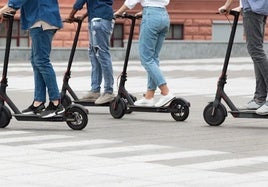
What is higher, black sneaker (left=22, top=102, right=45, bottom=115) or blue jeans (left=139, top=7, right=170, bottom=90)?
blue jeans (left=139, top=7, right=170, bottom=90)

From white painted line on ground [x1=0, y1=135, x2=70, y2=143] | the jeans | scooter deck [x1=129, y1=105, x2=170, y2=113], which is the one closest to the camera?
white painted line on ground [x1=0, y1=135, x2=70, y2=143]

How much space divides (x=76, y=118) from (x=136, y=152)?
2046mm

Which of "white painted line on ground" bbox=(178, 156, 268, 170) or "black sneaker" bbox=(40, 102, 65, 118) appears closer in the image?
"white painted line on ground" bbox=(178, 156, 268, 170)

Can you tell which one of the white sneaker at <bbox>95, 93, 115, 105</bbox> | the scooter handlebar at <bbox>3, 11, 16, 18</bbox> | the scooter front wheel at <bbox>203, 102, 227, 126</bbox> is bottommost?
the white sneaker at <bbox>95, 93, 115, 105</bbox>

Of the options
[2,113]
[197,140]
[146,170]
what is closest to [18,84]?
[2,113]

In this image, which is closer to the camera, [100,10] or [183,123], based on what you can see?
[183,123]

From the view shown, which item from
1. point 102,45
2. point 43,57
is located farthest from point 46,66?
point 102,45

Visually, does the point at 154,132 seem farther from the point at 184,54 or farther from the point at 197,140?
the point at 184,54

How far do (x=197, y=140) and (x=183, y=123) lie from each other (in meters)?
1.77

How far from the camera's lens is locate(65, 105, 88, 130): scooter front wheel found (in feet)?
38.0

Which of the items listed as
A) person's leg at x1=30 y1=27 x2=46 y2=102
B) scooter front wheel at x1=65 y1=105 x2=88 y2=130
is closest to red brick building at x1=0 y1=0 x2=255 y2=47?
person's leg at x1=30 y1=27 x2=46 y2=102

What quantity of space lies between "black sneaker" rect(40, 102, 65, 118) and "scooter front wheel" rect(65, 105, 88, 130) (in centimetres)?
13

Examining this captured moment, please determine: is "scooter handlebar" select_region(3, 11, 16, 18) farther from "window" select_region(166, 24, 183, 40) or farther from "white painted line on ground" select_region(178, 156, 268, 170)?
"window" select_region(166, 24, 183, 40)

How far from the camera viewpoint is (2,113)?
38.8 feet
